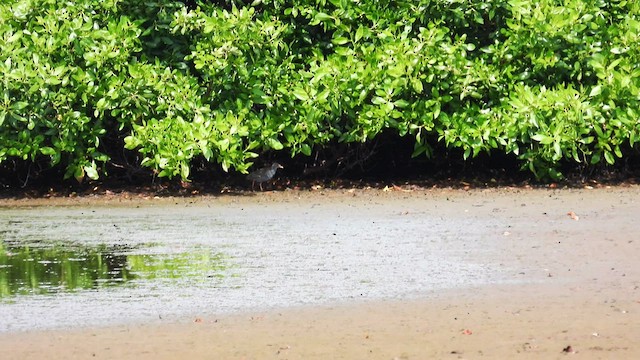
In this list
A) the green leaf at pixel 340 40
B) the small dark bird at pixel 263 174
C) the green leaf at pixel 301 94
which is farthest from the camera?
the small dark bird at pixel 263 174

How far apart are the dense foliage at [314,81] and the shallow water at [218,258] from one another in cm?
75

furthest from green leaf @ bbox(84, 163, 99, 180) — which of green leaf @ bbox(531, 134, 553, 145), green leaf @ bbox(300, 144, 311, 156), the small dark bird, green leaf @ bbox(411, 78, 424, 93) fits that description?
green leaf @ bbox(531, 134, 553, 145)

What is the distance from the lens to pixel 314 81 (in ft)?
33.1

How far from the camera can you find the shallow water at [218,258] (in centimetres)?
599

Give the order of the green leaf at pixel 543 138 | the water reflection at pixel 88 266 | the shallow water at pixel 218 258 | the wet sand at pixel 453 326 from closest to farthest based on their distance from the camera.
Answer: the wet sand at pixel 453 326 < the shallow water at pixel 218 258 < the water reflection at pixel 88 266 < the green leaf at pixel 543 138

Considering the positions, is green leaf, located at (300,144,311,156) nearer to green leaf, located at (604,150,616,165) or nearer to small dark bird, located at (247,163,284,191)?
small dark bird, located at (247,163,284,191)

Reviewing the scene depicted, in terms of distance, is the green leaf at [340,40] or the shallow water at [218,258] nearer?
the shallow water at [218,258]

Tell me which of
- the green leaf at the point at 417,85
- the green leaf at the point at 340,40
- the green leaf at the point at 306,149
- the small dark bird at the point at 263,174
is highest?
the green leaf at the point at 340,40

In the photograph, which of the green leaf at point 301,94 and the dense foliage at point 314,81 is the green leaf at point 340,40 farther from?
the green leaf at point 301,94

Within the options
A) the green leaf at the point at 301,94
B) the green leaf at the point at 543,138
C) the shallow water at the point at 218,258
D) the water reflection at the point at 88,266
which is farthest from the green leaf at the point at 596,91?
the water reflection at the point at 88,266

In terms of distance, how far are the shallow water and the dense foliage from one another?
75 cm

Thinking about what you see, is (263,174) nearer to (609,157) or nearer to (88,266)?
(609,157)

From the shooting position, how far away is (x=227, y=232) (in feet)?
27.5

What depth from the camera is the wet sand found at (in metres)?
4.96
